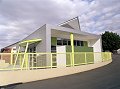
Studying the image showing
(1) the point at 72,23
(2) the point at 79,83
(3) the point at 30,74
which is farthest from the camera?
(1) the point at 72,23

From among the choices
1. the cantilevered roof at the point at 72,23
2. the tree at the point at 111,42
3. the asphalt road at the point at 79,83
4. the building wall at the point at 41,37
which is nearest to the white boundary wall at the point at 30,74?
the asphalt road at the point at 79,83

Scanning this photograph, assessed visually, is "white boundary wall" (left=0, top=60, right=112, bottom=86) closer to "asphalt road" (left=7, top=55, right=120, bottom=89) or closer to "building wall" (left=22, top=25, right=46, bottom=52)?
"asphalt road" (left=7, top=55, right=120, bottom=89)

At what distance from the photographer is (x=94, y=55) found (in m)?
→ 17.3

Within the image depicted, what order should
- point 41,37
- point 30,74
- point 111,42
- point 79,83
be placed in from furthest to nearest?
point 111,42, point 41,37, point 30,74, point 79,83

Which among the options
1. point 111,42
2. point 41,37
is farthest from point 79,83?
point 111,42

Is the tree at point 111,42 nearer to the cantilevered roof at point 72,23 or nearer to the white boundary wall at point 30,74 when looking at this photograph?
the cantilevered roof at point 72,23

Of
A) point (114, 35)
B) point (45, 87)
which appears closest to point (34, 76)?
point (45, 87)

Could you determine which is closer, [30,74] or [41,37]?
[30,74]

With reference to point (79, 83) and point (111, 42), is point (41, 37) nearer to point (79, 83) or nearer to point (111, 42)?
point (79, 83)

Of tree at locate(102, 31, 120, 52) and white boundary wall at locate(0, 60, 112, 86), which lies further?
tree at locate(102, 31, 120, 52)

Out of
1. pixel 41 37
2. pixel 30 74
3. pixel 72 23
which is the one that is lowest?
pixel 30 74

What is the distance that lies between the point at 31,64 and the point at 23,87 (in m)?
2.76

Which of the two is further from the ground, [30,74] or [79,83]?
[30,74]

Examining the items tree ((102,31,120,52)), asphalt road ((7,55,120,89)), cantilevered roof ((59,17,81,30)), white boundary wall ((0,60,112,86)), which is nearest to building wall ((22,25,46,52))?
white boundary wall ((0,60,112,86))
